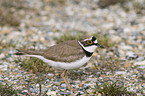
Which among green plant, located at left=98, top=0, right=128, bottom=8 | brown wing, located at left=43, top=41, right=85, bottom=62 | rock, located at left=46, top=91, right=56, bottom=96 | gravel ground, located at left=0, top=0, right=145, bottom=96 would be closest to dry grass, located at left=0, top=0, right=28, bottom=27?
gravel ground, located at left=0, top=0, right=145, bottom=96

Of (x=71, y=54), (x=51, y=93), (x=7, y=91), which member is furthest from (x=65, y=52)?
(x=7, y=91)

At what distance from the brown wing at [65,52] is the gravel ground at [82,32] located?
2.36ft

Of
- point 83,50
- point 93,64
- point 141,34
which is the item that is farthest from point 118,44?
point 83,50

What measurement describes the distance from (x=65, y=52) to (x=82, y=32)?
3414 millimetres

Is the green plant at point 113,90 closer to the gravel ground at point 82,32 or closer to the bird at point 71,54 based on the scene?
the gravel ground at point 82,32

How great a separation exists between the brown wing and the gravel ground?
2.36 feet

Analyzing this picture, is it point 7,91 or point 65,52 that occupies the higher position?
point 65,52

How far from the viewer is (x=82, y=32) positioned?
7.80 m

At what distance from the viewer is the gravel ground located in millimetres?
4852

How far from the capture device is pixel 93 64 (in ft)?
18.5

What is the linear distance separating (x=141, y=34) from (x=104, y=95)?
3875 mm

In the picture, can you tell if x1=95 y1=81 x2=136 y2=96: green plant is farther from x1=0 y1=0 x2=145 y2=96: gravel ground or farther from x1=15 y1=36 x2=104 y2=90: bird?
x1=15 y1=36 x2=104 y2=90: bird

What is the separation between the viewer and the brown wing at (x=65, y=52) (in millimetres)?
4426

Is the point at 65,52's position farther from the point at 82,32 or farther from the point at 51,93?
the point at 82,32
